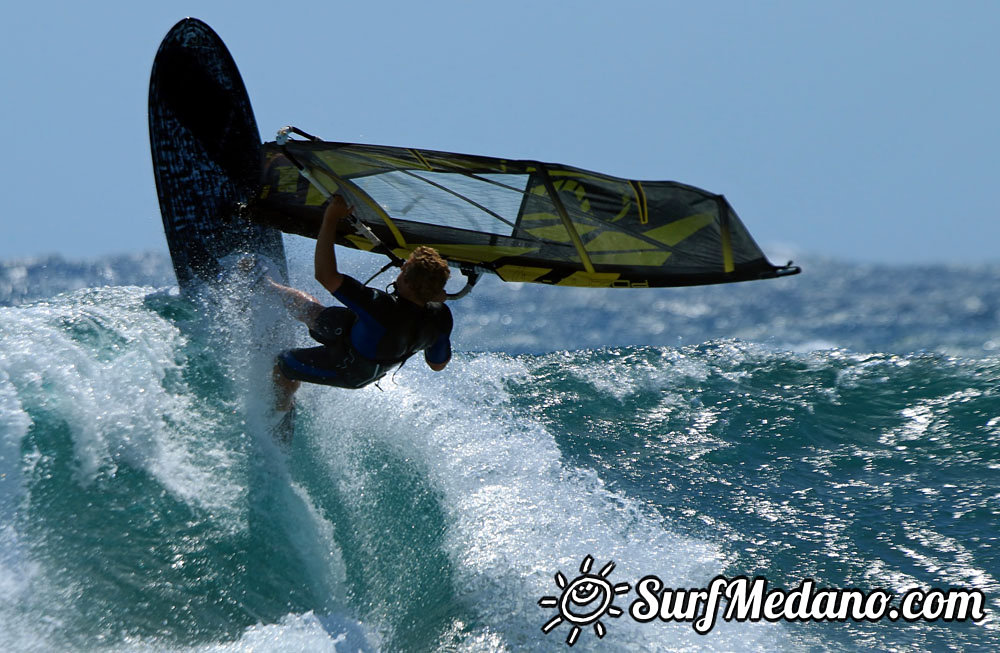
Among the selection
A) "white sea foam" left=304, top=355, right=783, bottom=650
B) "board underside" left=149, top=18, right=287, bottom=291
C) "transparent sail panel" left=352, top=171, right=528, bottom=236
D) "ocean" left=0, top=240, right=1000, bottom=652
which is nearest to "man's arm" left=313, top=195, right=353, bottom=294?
"transparent sail panel" left=352, top=171, right=528, bottom=236

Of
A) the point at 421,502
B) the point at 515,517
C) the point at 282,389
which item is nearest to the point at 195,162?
the point at 282,389

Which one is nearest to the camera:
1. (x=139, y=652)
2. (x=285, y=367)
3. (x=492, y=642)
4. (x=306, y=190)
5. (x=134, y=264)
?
(x=139, y=652)

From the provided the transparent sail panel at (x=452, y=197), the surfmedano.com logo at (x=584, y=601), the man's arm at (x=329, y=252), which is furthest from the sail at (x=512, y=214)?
the surfmedano.com logo at (x=584, y=601)

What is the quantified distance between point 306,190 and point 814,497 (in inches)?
162

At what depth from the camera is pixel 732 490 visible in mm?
6395

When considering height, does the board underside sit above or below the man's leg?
above

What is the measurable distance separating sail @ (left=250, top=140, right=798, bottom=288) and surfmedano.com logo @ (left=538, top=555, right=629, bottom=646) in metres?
1.72

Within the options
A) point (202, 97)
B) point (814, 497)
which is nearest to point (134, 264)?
point (202, 97)

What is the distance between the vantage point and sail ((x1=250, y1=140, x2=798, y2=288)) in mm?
5031

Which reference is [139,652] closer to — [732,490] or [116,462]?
[116,462]

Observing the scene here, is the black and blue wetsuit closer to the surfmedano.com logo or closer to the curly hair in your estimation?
the curly hair

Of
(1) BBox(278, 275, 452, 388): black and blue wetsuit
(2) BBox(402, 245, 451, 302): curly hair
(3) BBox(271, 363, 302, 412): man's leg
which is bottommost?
(3) BBox(271, 363, 302, 412): man's leg

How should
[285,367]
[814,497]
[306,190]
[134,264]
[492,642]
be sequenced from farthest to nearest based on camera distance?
[134,264] < [814,497] < [306,190] < [285,367] < [492,642]

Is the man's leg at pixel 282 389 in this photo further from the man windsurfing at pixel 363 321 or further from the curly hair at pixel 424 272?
the curly hair at pixel 424 272
